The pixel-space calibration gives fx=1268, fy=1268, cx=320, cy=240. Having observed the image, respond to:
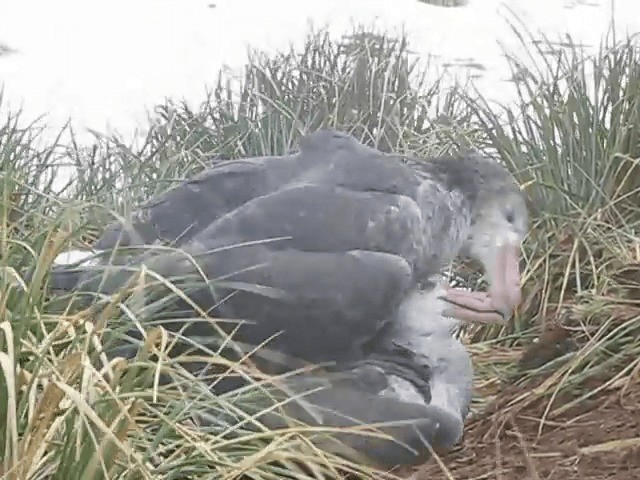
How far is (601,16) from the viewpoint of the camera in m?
8.05

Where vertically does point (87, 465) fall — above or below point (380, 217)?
below

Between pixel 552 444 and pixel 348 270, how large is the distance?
599 mm

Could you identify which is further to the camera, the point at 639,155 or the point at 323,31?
the point at 323,31

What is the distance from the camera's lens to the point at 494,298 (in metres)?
2.99

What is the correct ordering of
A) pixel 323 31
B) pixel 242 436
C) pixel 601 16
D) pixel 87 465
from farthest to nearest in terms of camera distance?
pixel 601 16 → pixel 323 31 → pixel 242 436 → pixel 87 465

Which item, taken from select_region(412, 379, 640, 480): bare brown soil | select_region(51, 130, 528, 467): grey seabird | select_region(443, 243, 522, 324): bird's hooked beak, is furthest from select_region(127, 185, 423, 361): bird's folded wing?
select_region(412, 379, 640, 480): bare brown soil

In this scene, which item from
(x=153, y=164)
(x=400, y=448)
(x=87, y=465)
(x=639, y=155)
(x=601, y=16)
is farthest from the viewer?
(x=601, y=16)

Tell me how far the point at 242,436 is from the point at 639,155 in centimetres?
192

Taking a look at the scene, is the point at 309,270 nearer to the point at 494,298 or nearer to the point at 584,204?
the point at 494,298

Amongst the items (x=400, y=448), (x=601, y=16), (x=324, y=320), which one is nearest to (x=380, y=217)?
(x=324, y=320)

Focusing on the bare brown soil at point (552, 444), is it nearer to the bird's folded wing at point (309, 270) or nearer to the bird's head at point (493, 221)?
the bird's head at point (493, 221)

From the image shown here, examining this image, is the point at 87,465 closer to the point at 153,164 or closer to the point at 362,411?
the point at 362,411

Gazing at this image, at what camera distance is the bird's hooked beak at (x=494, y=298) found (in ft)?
9.78

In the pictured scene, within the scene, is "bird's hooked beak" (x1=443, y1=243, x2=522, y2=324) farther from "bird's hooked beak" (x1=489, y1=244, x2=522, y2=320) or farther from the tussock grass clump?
the tussock grass clump
